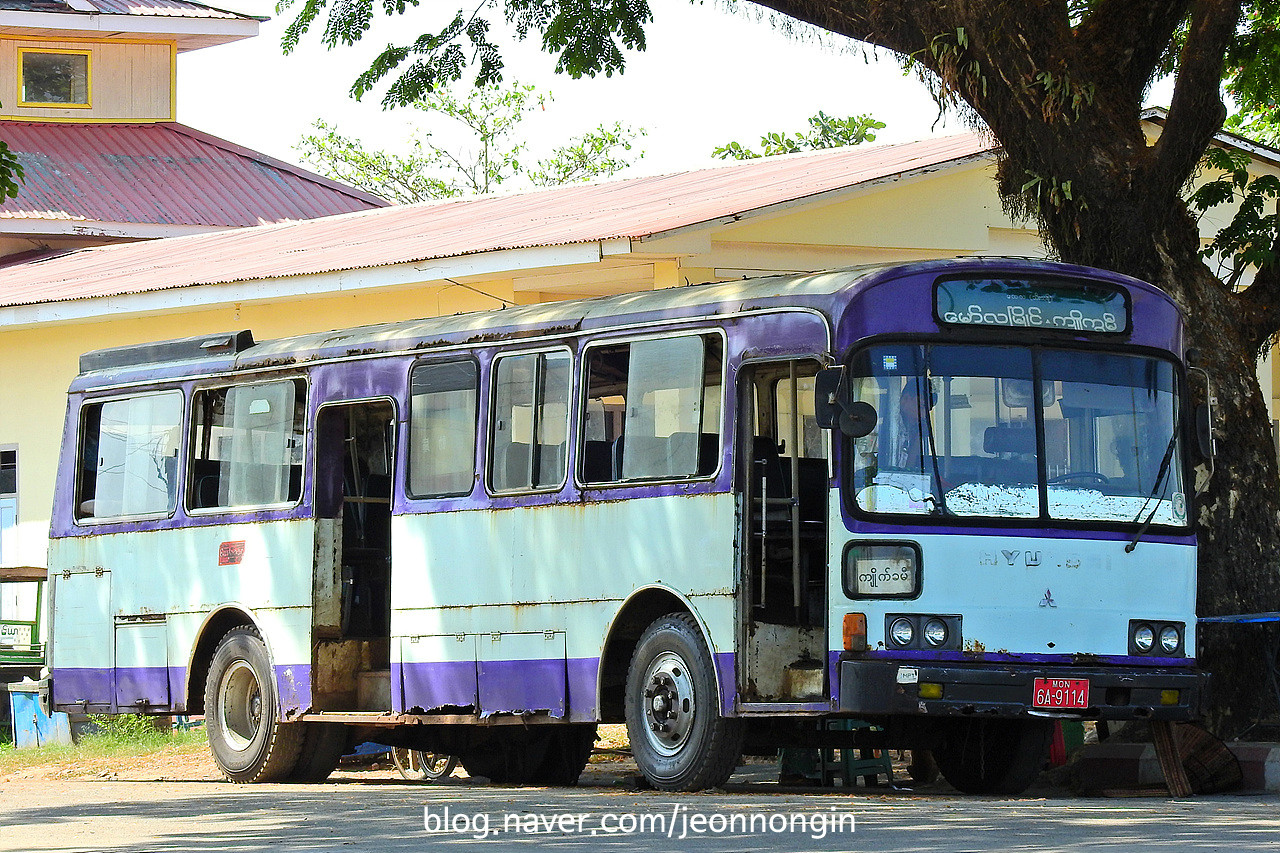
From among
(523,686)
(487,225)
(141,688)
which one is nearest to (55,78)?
(487,225)

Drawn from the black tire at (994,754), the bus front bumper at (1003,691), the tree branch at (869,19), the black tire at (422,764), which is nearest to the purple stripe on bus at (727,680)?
the bus front bumper at (1003,691)

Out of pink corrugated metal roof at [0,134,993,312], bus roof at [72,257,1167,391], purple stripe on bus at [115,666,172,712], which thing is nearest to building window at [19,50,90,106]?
pink corrugated metal roof at [0,134,993,312]

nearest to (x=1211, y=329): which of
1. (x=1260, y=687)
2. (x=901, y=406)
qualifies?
(x=1260, y=687)

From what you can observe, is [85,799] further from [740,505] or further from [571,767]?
[740,505]

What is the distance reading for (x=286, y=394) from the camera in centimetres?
1457

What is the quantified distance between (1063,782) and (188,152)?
1030 inches

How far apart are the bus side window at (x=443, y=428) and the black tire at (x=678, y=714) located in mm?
1922

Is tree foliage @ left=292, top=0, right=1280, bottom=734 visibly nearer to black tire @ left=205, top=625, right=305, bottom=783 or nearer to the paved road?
the paved road

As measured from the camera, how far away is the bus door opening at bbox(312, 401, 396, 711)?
14078 mm

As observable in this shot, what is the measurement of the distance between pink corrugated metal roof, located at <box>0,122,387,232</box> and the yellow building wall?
223 mm

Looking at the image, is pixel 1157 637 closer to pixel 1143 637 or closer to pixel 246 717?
pixel 1143 637

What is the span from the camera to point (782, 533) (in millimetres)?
11617

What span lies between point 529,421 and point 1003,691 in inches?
135

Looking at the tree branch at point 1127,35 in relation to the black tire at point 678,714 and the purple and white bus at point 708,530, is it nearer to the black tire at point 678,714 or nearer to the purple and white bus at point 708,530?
the purple and white bus at point 708,530
